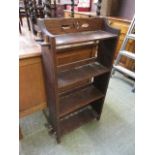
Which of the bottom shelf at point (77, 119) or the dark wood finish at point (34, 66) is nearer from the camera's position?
the dark wood finish at point (34, 66)

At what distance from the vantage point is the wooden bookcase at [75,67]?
39.7 inches

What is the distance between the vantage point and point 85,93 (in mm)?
1515

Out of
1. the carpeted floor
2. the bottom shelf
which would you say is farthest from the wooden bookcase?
the carpeted floor

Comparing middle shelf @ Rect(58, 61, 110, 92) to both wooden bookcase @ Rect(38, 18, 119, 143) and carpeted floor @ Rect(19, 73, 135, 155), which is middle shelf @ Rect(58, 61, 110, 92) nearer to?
wooden bookcase @ Rect(38, 18, 119, 143)

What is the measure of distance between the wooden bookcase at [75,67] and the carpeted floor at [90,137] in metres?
0.11

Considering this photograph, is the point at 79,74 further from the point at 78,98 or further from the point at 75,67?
the point at 78,98

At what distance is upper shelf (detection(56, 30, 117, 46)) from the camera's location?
38.0 inches

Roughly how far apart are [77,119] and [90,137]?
23 cm

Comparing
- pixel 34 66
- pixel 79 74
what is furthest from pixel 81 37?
pixel 34 66

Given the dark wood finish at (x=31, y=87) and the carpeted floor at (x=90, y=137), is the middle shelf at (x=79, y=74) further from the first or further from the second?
the carpeted floor at (x=90, y=137)

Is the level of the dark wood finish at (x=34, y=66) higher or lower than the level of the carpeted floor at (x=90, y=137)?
higher

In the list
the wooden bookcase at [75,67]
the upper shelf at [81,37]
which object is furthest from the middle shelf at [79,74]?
the upper shelf at [81,37]
